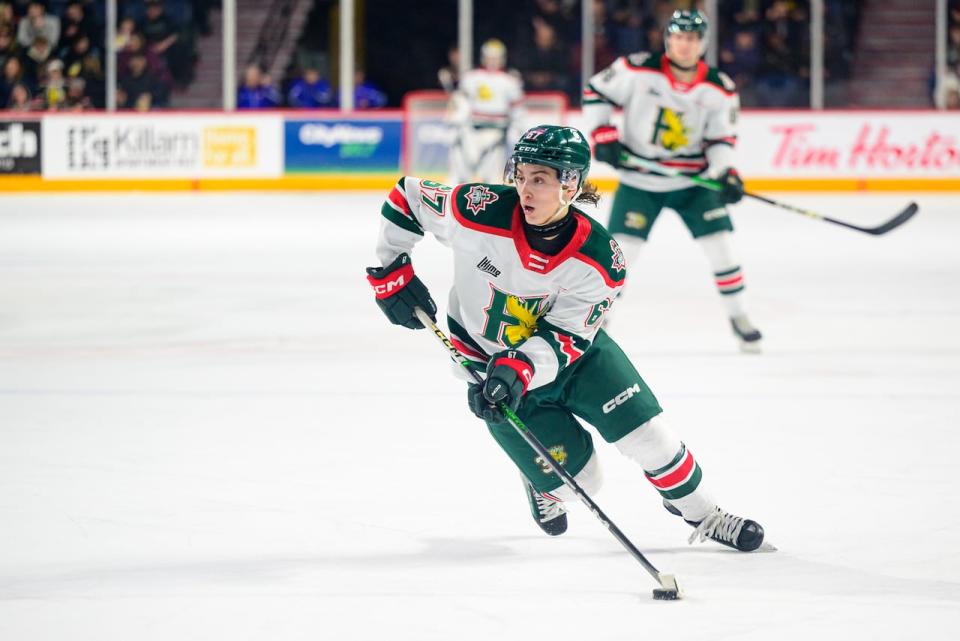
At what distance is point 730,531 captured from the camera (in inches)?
127

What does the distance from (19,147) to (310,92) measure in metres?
2.50

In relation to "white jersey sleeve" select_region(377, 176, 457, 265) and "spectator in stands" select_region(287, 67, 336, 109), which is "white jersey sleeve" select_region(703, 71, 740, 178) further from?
"spectator in stands" select_region(287, 67, 336, 109)

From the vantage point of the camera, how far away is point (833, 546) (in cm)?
328

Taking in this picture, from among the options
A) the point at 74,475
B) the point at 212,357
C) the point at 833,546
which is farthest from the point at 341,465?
the point at 212,357

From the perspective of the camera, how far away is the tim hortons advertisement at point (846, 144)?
1289 centimetres

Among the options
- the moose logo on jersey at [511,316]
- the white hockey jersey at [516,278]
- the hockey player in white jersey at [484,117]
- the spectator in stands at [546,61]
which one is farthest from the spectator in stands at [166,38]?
the moose logo on jersey at [511,316]

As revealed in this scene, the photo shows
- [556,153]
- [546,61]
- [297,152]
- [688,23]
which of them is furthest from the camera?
[546,61]

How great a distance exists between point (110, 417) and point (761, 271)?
4.63m

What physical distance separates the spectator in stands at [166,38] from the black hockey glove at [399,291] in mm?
10648

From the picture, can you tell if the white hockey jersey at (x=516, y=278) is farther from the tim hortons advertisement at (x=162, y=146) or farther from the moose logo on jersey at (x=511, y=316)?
the tim hortons advertisement at (x=162, y=146)

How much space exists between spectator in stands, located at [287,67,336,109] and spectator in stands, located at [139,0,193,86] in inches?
35.9

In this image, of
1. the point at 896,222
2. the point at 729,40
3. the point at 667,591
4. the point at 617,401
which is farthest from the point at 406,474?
the point at 729,40

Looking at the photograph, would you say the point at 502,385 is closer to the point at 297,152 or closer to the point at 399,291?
the point at 399,291

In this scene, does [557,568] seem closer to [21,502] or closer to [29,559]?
[29,559]
